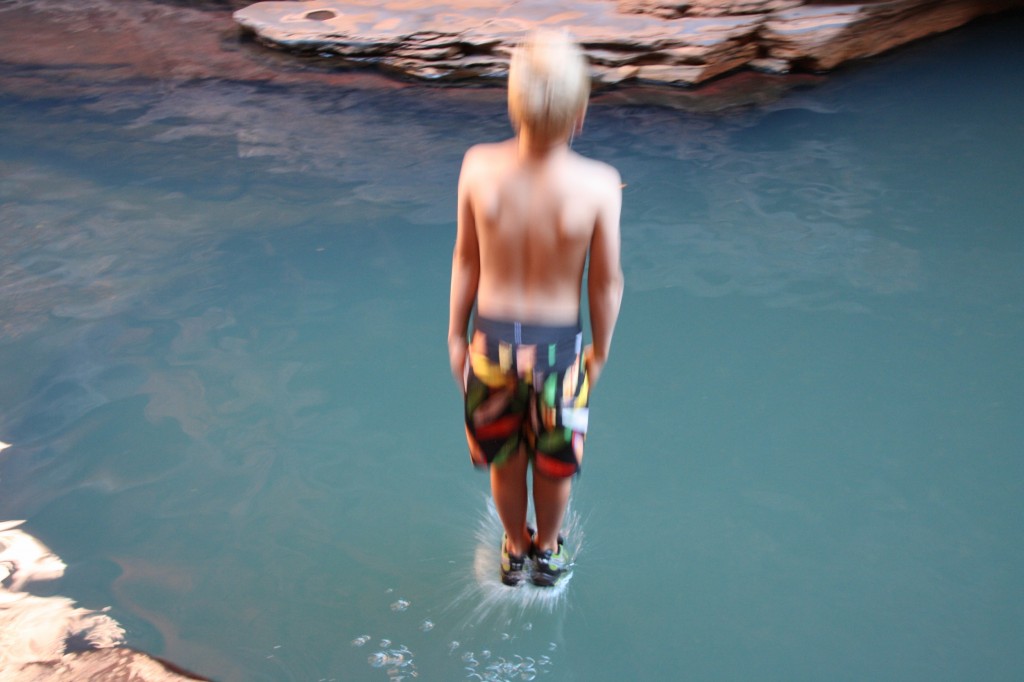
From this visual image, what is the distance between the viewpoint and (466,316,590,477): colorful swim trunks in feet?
5.55

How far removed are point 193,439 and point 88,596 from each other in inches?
24.1

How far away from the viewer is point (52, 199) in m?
4.07

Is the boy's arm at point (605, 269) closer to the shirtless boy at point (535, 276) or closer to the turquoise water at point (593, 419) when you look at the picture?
the shirtless boy at point (535, 276)

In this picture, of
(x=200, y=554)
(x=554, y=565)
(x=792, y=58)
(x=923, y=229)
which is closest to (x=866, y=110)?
(x=792, y=58)

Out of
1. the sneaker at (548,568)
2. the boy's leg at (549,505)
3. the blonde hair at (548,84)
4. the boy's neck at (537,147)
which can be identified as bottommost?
the sneaker at (548,568)

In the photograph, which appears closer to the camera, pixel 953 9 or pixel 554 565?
pixel 554 565

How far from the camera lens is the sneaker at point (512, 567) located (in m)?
2.13

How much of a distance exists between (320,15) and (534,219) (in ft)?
17.7

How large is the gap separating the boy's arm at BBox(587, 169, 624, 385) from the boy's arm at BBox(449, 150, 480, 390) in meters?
0.24

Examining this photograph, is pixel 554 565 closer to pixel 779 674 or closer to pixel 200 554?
pixel 779 674

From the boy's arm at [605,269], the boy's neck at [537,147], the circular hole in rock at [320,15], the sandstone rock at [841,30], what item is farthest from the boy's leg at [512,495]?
the circular hole in rock at [320,15]

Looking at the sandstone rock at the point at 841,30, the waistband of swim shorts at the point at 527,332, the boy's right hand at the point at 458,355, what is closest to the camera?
the waistband of swim shorts at the point at 527,332

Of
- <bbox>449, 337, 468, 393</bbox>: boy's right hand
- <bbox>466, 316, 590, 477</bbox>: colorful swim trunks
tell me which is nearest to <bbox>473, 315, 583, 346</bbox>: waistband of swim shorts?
Result: <bbox>466, 316, 590, 477</bbox>: colorful swim trunks

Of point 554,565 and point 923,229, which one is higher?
point 923,229
